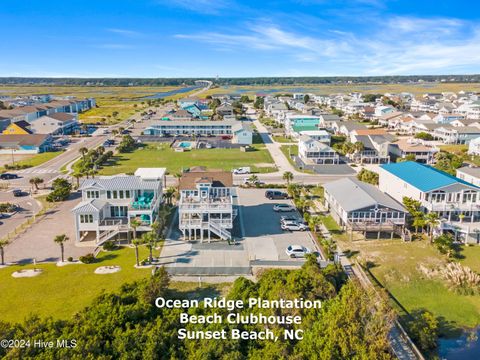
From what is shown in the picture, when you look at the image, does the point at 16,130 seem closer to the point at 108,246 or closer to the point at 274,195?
the point at 274,195

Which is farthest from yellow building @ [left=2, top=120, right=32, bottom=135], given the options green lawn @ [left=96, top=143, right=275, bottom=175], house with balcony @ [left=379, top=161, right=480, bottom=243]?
house with balcony @ [left=379, top=161, right=480, bottom=243]

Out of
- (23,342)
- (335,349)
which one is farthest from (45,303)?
(335,349)

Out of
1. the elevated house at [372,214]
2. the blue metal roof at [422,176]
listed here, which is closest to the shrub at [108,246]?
the elevated house at [372,214]

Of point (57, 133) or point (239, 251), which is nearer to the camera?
point (239, 251)

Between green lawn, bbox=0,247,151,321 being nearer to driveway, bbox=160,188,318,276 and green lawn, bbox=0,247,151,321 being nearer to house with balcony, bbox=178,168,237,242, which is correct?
driveway, bbox=160,188,318,276

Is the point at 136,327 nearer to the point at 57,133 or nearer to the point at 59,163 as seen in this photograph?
the point at 59,163

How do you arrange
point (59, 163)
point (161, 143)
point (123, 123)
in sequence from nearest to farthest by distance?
point (59, 163)
point (161, 143)
point (123, 123)

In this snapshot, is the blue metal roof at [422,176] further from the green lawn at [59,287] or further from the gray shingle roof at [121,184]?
the green lawn at [59,287]
